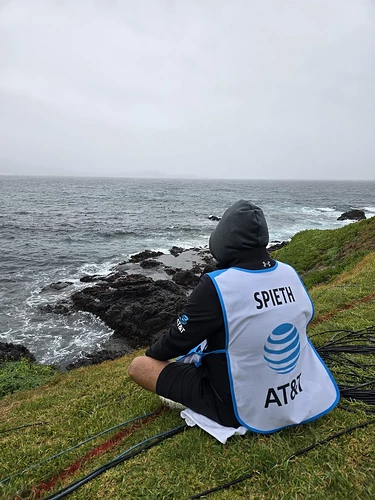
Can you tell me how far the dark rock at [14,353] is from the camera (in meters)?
11.8

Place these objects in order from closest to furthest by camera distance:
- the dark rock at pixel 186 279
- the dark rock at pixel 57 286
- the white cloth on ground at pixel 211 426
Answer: the white cloth on ground at pixel 211 426
the dark rock at pixel 57 286
the dark rock at pixel 186 279

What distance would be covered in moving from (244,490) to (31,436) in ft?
9.13

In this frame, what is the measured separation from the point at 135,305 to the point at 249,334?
1418cm

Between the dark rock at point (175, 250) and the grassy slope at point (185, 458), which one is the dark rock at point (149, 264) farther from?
the grassy slope at point (185, 458)

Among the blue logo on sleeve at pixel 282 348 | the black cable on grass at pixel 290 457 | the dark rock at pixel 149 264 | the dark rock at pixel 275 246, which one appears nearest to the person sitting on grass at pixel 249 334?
the blue logo on sleeve at pixel 282 348

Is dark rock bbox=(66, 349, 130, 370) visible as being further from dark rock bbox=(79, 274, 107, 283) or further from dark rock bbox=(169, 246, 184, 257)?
dark rock bbox=(169, 246, 184, 257)

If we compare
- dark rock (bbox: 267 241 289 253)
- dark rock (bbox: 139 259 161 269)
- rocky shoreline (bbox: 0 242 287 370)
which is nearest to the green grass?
rocky shoreline (bbox: 0 242 287 370)

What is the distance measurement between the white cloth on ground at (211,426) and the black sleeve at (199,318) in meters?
0.80

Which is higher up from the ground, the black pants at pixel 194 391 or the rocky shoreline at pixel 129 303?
the black pants at pixel 194 391

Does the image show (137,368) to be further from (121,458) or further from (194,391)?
(121,458)

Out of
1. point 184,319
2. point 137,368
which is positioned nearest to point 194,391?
point 137,368

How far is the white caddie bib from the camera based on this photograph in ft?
8.35

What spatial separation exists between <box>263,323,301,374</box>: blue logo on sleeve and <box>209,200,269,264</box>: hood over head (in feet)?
2.38

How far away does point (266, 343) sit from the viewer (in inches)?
102
